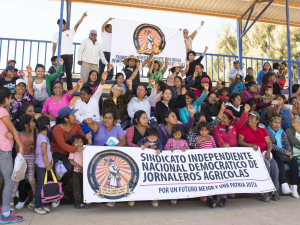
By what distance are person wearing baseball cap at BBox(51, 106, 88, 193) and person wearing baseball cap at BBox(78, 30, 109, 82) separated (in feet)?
10.9

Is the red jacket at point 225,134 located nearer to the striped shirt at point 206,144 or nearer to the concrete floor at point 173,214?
the striped shirt at point 206,144

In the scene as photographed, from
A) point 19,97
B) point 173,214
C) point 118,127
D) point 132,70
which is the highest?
point 132,70

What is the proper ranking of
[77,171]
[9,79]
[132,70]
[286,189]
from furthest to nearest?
1. [132,70]
2. [9,79]
3. [286,189]
4. [77,171]

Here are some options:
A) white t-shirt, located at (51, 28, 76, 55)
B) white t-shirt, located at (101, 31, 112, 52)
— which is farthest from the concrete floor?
white t-shirt, located at (101, 31, 112, 52)

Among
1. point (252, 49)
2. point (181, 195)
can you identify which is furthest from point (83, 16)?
point (252, 49)

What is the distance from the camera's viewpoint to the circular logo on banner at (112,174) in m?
3.49

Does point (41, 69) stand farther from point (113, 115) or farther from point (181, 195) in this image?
point (181, 195)

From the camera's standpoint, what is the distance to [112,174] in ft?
11.8

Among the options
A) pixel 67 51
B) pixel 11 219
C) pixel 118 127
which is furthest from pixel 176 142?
pixel 67 51

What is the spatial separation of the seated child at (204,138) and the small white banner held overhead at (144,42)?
3.78 m

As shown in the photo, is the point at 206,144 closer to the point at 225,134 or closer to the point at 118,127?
the point at 225,134

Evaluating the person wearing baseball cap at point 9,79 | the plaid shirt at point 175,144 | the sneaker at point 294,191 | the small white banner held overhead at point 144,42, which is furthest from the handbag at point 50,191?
the small white banner held overhead at point 144,42

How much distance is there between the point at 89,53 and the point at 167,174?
14.9 feet

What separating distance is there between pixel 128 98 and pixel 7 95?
2.40m
